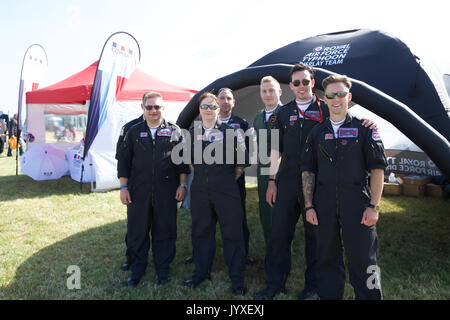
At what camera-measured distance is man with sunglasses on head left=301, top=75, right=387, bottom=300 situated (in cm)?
227

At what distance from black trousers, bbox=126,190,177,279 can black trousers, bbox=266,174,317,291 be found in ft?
3.21

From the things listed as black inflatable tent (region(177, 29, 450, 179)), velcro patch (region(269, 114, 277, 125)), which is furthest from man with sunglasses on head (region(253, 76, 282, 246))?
black inflatable tent (region(177, 29, 450, 179))

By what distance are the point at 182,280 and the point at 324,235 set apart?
1.58 m

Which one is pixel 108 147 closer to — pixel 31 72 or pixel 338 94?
pixel 31 72

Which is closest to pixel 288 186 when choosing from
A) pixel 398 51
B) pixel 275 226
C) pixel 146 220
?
pixel 275 226

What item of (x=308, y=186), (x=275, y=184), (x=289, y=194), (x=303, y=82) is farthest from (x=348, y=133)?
(x=275, y=184)

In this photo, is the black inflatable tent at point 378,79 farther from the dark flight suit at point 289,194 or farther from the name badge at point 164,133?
the name badge at point 164,133

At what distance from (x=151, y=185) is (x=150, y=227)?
0.45 m

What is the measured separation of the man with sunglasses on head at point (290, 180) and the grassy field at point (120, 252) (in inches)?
8.4

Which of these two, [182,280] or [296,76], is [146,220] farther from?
[296,76]

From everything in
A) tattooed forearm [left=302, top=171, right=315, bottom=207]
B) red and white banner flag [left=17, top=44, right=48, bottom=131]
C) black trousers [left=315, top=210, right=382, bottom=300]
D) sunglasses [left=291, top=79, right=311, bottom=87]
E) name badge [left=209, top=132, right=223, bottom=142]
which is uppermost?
red and white banner flag [left=17, top=44, right=48, bottom=131]

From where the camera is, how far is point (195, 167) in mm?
3000

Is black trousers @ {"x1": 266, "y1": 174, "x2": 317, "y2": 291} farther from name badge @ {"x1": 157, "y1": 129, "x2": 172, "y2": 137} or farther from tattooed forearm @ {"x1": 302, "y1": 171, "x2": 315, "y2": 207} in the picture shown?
name badge @ {"x1": 157, "y1": 129, "x2": 172, "y2": 137}

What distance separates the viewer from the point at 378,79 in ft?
14.2
